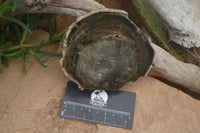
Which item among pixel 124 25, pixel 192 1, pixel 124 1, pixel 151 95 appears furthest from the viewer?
pixel 124 1

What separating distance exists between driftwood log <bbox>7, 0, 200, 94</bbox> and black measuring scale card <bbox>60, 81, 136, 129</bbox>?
33 cm

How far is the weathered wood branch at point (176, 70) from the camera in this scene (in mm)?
1315

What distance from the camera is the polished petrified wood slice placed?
3.28 ft

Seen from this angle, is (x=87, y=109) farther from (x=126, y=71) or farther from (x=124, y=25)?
(x=124, y=25)

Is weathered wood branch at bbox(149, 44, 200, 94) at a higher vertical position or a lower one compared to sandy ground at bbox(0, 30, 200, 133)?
higher

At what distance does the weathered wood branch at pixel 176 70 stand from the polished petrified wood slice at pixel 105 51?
272 millimetres

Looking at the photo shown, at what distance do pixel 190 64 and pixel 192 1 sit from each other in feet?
1.73

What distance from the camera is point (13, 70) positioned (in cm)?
133

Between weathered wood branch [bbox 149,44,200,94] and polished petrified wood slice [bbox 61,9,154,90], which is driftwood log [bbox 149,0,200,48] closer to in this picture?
weathered wood branch [bbox 149,44,200,94]

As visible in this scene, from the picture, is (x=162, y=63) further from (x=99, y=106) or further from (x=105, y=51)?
(x=99, y=106)

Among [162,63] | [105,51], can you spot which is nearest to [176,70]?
[162,63]

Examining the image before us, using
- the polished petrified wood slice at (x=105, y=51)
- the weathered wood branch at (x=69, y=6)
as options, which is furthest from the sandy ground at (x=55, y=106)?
the weathered wood branch at (x=69, y=6)

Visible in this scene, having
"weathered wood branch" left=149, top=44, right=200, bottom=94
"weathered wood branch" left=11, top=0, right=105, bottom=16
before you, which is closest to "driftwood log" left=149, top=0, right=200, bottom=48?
"weathered wood branch" left=149, top=44, right=200, bottom=94

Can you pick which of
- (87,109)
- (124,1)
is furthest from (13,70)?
(124,1)
